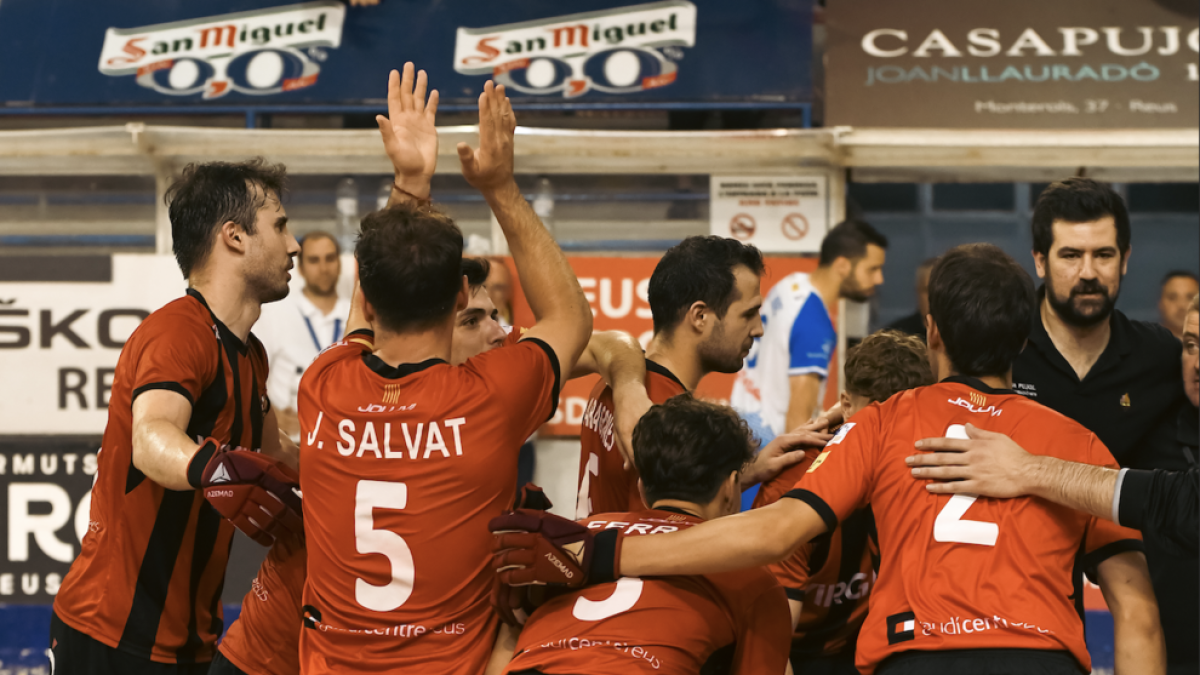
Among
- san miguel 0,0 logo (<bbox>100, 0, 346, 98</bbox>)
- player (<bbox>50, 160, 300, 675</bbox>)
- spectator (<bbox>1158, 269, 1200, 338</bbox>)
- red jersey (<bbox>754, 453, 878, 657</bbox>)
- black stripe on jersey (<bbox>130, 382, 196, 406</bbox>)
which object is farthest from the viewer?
san miguel 0,0 logo (<bbox>100, 0, 346, 98</bbox>)

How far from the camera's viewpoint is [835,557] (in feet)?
11.6

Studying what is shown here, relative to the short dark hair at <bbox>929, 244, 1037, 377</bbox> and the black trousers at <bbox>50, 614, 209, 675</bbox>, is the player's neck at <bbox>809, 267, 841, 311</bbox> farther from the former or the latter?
the black trousers at <bbox>50, 614, 209, 675</bbox>

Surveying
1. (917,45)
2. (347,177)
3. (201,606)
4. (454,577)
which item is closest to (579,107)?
(347,177)

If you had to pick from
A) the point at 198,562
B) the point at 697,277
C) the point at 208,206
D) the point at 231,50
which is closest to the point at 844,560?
the point at 697,277

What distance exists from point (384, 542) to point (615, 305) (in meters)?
4.78

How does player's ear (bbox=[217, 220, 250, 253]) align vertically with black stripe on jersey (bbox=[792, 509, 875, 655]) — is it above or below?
above

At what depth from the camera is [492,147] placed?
283 centimetres

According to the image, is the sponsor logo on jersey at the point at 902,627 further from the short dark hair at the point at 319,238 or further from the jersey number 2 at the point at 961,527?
the short dark hair at the point at 319,238

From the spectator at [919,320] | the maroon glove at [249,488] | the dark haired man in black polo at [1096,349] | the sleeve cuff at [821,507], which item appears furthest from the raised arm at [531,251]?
the spectator at [919,320]

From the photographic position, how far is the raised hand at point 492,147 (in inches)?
111

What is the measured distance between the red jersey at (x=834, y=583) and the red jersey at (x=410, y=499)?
117cm

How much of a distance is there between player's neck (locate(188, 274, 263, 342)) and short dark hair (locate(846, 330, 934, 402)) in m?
1.97

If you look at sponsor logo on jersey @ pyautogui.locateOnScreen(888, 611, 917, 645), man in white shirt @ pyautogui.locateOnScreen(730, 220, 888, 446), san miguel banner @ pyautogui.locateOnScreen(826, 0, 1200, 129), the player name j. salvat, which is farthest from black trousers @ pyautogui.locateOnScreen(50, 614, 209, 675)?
san miguel banner @ pyautogui.locateOnScreen(826, 0, 1200, 129)

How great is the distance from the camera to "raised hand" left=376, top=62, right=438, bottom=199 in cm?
314
